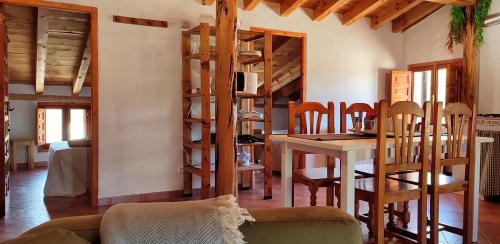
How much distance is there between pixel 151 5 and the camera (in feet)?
13.9

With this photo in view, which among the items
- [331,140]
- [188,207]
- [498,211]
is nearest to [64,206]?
[331,140]

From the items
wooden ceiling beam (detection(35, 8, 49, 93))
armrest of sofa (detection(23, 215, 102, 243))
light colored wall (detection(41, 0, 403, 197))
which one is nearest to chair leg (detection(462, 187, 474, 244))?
armrest of sofa (detection(23, 215, 102, 243))

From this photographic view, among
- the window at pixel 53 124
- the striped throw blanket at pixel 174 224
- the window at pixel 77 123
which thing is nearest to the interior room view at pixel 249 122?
the striped throw blanket at pixel 174 224

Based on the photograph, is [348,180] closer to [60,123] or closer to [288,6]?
[288,6]

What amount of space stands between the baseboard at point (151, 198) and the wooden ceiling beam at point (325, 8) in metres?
2.65

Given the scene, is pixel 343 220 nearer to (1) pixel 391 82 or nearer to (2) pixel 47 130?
(1) pixel 391 82

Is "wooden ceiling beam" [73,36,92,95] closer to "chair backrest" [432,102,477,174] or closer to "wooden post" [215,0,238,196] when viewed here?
"wooden post" [215,0,238,196]

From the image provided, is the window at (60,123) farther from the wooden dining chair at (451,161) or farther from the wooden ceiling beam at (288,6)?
the wooden dining chair at (451,161)

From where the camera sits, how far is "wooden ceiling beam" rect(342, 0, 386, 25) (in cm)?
489

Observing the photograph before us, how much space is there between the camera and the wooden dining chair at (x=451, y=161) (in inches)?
101

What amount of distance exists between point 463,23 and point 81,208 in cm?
479

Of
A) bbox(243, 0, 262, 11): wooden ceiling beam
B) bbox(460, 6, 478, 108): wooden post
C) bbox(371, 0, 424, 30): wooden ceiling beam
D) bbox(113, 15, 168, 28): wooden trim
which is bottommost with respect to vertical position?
bbox(460, 6, 478, 108): wooden post

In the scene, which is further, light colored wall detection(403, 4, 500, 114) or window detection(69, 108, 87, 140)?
window detection(69, 108, 87, 140)

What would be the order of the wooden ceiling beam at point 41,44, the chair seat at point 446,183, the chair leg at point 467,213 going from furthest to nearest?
the wooden ceiling beam at point 41,44 → the chair leg at point 467,213 → the chair seat at point 446,183
